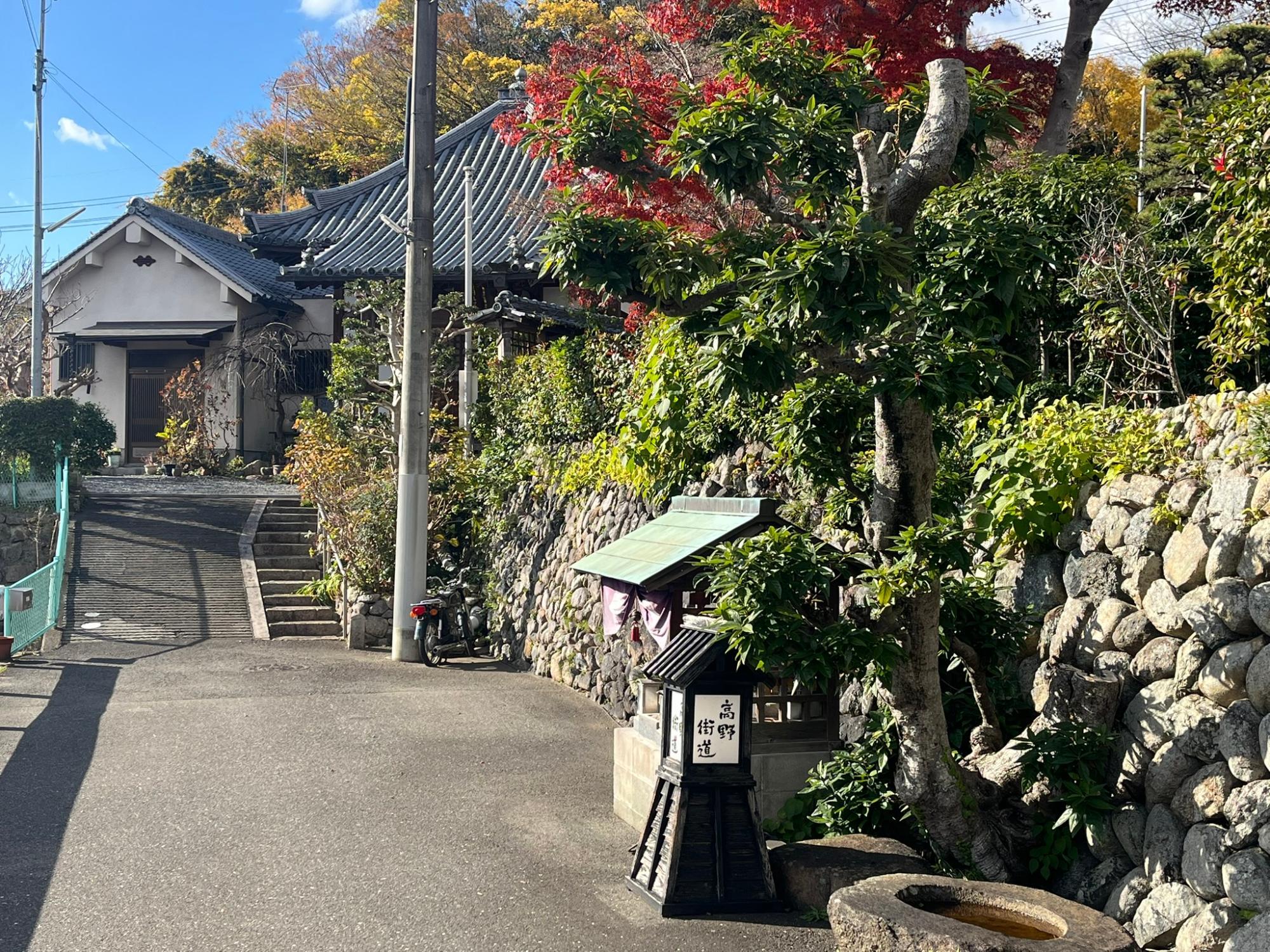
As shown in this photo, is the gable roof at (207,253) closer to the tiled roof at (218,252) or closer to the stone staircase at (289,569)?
the tiled roof at (218,252)

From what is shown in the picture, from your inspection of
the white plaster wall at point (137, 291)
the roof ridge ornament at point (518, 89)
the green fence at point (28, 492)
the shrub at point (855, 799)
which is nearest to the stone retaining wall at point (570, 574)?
the shrub at point (855, 799)

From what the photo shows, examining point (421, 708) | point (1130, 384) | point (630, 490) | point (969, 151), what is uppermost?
point (969, 151)

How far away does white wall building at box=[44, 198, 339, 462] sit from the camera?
30625mm

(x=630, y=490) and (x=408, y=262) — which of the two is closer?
(x=630, y=490)

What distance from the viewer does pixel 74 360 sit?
33.0 meters

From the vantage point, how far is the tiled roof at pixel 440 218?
2566cm

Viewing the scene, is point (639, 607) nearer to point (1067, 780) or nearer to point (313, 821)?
point (313, 821)

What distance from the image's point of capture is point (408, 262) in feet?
51.6

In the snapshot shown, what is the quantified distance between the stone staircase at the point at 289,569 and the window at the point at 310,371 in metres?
7.77

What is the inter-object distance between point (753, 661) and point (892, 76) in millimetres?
8581

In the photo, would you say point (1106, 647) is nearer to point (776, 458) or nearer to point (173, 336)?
point (776, 458)

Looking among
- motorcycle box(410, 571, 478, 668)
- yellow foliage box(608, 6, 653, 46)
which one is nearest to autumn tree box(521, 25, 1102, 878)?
motorcycle box(410, 571, 478, 668)

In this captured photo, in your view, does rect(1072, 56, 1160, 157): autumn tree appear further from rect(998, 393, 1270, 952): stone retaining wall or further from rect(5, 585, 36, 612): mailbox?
rect(5, 585, 36, 612): mailbox

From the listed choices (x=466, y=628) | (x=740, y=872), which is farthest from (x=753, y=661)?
(x=466, y=628)
